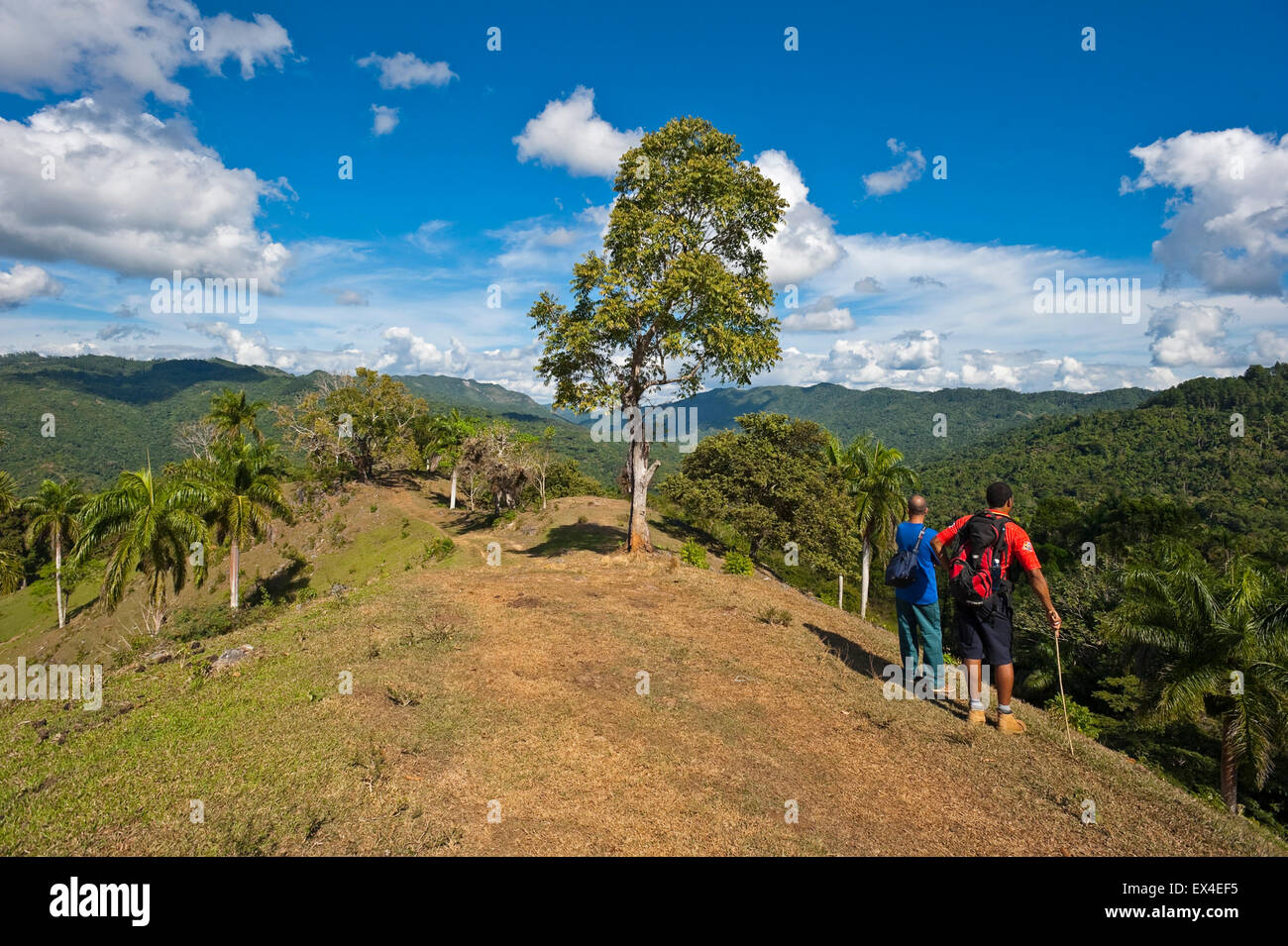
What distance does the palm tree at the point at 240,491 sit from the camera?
26266 mm

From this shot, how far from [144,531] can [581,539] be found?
16.8 metres

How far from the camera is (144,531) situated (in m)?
18.0

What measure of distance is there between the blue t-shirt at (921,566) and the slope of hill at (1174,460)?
91.6 metres

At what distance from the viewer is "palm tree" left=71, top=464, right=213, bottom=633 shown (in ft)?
57.6

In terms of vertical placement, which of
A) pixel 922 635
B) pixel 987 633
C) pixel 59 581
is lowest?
pixel 59 581

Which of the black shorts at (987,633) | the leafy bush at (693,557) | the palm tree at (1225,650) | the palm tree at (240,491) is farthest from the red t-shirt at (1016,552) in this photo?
the palm tree at (240,491)

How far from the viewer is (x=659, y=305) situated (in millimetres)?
18172

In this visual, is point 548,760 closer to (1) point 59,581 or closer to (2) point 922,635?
(2) point 922,635

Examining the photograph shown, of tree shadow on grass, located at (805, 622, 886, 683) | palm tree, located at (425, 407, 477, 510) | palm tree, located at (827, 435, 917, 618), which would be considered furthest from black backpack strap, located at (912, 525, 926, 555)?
palm tree, located at (425, 407, 477, 510)

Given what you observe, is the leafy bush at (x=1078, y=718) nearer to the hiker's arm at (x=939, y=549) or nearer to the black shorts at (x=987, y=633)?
the black shorts at (x=987, y=633)

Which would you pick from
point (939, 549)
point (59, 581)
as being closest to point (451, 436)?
point (59, 581)
